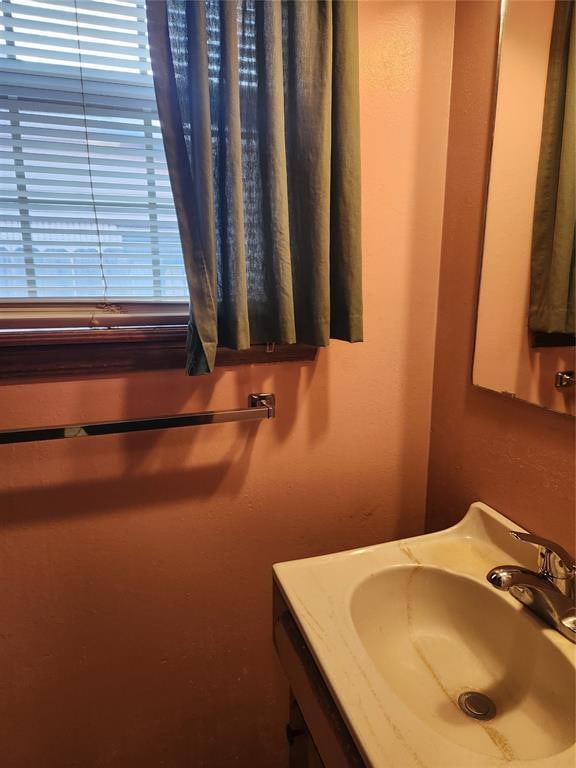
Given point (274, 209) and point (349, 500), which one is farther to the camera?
point (349, 500)

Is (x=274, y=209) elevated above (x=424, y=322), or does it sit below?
above

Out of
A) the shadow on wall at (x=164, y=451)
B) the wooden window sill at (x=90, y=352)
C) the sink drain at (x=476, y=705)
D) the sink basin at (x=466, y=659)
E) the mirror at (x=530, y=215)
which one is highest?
the mirror at (x=530, y=215)

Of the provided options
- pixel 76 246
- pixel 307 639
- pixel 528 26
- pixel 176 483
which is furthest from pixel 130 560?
pixel 528 26

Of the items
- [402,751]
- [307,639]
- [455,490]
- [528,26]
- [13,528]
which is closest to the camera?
[402,751]

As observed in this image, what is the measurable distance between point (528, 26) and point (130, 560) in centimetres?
131

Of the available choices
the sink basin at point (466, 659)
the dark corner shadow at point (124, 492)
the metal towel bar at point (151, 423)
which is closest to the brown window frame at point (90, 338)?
the metal towel bar at point (151, 423)

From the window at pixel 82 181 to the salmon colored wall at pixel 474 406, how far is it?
62cm

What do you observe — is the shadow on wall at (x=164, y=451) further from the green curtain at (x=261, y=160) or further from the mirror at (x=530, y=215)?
the mirror at (x=530, y=215)

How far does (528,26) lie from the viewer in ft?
2.76

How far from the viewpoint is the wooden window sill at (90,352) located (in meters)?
0.86

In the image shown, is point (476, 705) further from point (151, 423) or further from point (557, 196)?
point (557, 196)

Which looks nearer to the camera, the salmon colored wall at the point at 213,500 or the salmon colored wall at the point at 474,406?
the salmon colored wall at the point at 474,406

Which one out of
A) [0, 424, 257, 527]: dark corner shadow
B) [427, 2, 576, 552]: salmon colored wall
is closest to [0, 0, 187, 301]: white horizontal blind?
[0, 424, 257, 527]: dark corner shadow

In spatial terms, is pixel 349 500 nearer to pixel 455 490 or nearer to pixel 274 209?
pixel 455 490
